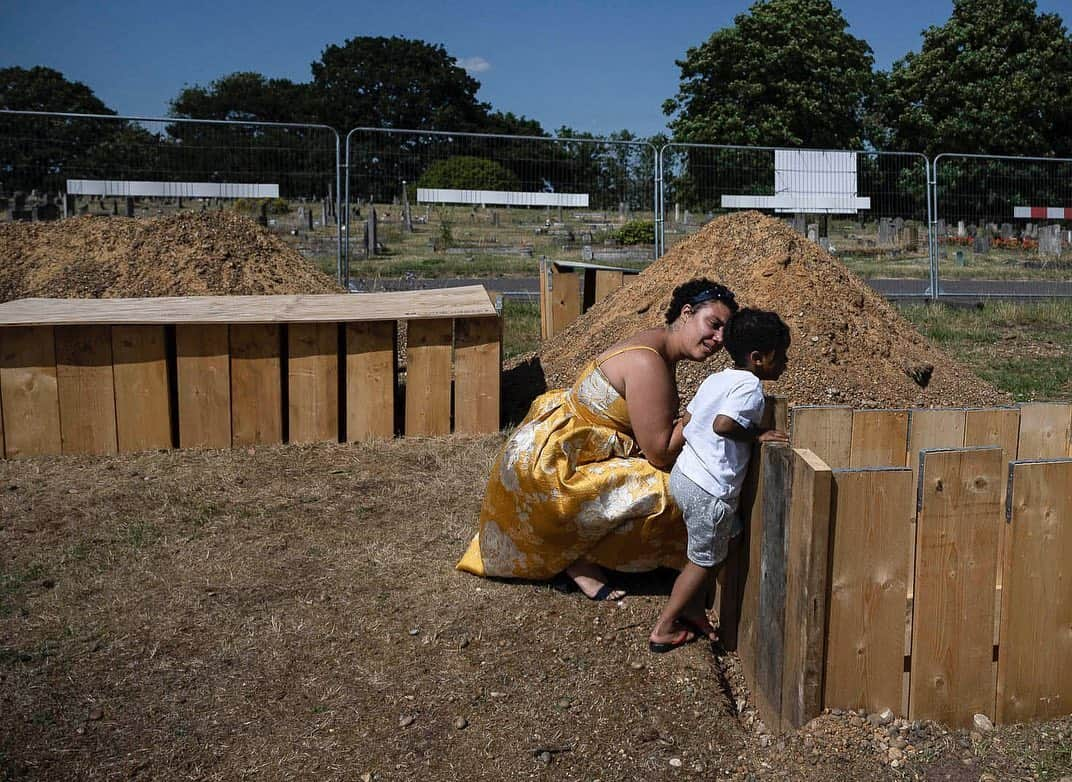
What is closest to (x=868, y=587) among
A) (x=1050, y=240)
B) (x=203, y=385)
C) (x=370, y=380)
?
(x=370, y=380)

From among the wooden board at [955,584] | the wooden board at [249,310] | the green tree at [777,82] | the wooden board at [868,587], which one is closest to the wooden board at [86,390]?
the wooden board at [249,310]

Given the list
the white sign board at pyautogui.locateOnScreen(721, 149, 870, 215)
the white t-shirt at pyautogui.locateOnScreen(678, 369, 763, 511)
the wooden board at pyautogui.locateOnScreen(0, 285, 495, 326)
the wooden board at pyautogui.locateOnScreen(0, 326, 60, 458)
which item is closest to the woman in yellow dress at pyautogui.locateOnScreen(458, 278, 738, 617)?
the white t-shirt at pyautogui.locateOnScreen(678, 369, 763, 511)

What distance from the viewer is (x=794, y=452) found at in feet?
8.45

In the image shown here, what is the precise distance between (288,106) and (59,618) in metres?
81.7

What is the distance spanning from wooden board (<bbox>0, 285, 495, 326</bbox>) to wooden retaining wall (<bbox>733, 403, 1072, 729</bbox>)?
3541mm

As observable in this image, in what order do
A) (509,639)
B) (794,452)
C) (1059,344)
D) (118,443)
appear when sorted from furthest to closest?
(1059,344)
(118,443)
(509,639)
(794,452)

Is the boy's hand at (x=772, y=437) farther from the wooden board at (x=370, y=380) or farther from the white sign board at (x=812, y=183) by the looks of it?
the white sign board at (x=812, y=183)

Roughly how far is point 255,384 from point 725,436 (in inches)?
146

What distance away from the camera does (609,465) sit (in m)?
3.52

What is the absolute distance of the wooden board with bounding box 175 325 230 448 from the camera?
576cm

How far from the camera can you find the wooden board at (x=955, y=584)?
251 cm

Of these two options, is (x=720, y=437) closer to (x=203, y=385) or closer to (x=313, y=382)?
(x=313, y=382)

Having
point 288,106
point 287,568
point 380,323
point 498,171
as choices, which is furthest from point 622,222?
point 288,106

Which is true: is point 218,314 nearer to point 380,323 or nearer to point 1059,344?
point 380,323
